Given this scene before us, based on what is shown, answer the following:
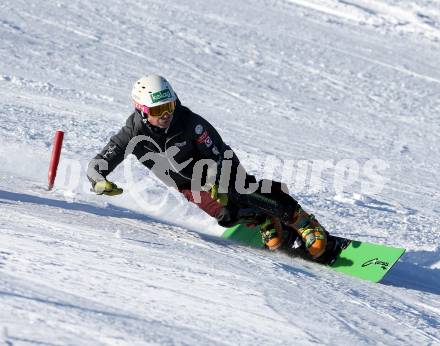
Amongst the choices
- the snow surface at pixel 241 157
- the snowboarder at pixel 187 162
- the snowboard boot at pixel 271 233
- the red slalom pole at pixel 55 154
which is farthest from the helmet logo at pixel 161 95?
the snowboard boot at pixel 271 233

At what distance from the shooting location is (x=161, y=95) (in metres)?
6.43

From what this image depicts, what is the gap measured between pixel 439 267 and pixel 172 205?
266 cm

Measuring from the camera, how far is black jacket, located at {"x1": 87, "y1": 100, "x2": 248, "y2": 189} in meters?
6.66

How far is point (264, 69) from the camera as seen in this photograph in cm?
1625

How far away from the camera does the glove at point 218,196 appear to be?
6.66 metres

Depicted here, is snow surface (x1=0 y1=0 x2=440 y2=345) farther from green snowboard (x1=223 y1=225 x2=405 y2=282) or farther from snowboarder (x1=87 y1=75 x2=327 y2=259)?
snowboarder (x1=87 y1=75 x2=327 y2=259)

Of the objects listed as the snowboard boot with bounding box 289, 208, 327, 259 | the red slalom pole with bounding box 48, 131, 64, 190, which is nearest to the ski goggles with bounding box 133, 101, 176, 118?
the red slalom pole with bounding box 48, 131, 64, 190

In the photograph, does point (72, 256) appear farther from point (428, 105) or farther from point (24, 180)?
point (428, 105)

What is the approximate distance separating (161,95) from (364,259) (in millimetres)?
2185

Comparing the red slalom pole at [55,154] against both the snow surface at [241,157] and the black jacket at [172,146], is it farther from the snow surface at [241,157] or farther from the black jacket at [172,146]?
the black jacket at [172,146]

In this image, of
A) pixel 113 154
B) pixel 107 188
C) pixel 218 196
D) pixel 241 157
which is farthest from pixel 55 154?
pixel 241 157

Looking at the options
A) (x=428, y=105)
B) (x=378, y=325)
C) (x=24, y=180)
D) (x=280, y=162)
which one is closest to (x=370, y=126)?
(x=428, y=105)

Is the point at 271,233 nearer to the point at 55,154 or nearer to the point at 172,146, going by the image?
the point at 172,146

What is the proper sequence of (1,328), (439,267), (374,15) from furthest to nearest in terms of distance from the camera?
(374,15), (439,267), (1,328)
